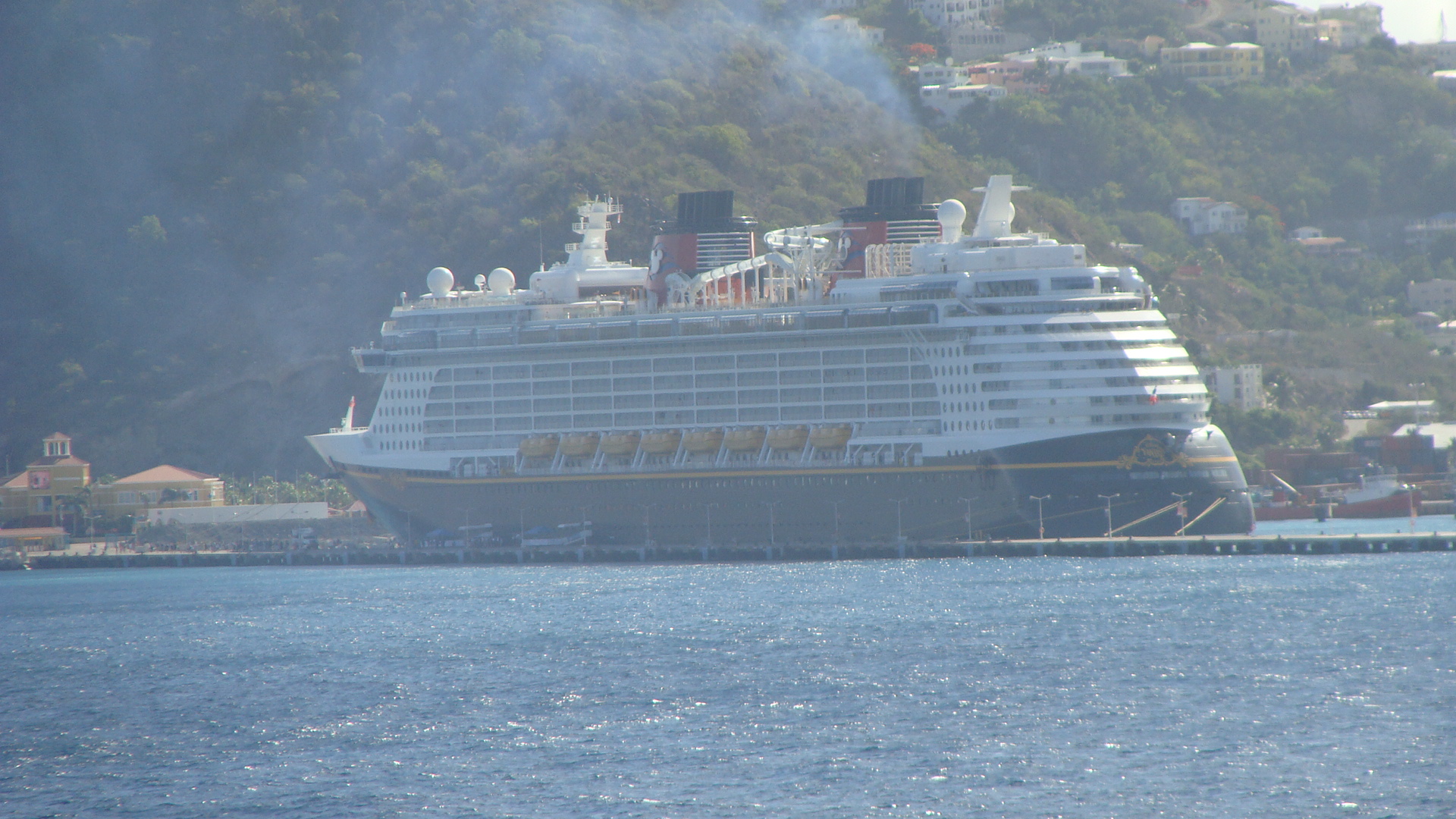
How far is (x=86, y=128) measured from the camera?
135 metres

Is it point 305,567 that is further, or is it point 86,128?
point 86,128

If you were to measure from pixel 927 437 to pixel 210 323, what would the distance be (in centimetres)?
6141

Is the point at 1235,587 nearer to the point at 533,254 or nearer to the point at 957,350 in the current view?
the point at 957,350

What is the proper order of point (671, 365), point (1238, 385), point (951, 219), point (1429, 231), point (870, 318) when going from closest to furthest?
point (870, 318), point (951, 219), point (671, 365), point (1238, 385), point (1429, 231)

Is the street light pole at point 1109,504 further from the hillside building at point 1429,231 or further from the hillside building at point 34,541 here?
the hillside building at point 1429,231

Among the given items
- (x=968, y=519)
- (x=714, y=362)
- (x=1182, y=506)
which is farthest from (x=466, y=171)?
(x=1182, y=506)

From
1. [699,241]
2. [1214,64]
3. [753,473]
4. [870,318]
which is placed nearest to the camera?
[870,318]

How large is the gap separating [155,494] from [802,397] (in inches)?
1676

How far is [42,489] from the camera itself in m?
104

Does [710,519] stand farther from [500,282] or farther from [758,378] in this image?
[500,282]

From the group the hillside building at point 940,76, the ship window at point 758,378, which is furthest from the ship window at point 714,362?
the hillside building at point 940,76

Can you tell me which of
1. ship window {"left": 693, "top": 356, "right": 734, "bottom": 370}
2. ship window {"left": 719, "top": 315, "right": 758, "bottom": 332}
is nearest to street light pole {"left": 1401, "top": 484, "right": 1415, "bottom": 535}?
ship window {"left": 719, "top": 315, "right": 758, "bottom": 332}

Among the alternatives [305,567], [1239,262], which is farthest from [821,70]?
[305,567]

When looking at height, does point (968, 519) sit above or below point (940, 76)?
below
